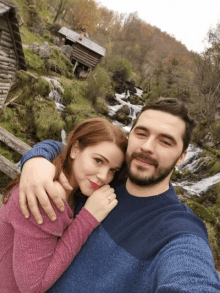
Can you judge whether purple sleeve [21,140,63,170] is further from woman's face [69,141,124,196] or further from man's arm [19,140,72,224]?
woman's face [69,141,124,196]

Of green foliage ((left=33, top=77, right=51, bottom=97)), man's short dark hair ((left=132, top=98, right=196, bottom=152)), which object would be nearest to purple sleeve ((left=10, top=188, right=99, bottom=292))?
man's short dark hair ((left=132, top=98, right=196, bottom=152))

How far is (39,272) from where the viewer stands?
109 cm

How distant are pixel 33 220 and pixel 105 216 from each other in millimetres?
490

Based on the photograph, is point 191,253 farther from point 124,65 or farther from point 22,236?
point 124,65

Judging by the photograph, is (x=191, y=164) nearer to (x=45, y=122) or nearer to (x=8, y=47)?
(x=45, y=122)

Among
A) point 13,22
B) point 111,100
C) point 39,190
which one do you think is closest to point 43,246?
A: point 39,190

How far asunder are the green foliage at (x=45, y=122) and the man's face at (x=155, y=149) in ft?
27.1

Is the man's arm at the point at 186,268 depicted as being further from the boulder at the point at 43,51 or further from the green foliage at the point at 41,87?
the boulder at the point at 43,51

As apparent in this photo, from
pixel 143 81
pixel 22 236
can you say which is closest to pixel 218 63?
pixel 143 81

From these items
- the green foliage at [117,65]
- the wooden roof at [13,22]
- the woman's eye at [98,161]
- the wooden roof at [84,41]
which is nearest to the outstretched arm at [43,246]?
the woman's eye at [98,161]

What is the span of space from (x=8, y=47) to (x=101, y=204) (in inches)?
336

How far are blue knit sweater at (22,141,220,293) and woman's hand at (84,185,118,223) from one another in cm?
6

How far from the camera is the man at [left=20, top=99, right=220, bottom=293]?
0.96 m

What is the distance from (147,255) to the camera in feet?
3.52
